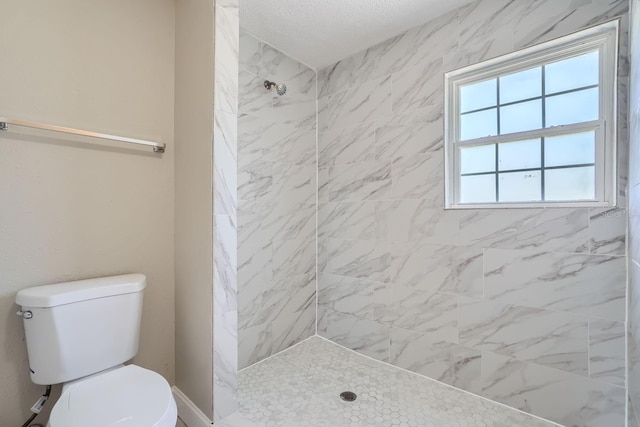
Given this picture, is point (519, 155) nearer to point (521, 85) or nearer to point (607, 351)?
point (521, 85)

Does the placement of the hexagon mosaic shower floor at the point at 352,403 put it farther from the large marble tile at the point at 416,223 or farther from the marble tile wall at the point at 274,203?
the large marble tile at the point at 416,223

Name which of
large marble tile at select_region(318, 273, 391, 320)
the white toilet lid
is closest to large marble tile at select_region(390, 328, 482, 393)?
large marble tile at select_region(318, 273, 391, 320)

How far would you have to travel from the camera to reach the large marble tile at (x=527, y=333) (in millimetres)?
1340

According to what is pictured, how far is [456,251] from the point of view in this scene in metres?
1.68

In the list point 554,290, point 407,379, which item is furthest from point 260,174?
point 554,290

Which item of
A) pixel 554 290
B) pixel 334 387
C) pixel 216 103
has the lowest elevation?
pixel 334 387

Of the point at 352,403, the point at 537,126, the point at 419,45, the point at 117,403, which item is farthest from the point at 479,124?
the point at 117,403

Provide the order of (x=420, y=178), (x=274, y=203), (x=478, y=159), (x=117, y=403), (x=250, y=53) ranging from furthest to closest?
(x=274, y=203) < (x=250, y=53) < (x=420, y=178) < (x=478, y=159) < (x=117, y=403)

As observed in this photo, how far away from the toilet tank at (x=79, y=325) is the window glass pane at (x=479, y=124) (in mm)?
2083

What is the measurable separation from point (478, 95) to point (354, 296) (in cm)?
167

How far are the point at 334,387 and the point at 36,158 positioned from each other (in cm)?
199

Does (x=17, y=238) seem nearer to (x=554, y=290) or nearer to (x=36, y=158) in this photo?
(x=36, y=158)

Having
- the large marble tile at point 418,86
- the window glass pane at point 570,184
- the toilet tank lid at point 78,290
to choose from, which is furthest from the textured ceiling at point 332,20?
the toilet tank lid at point 78,290

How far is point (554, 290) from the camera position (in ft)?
4.58
